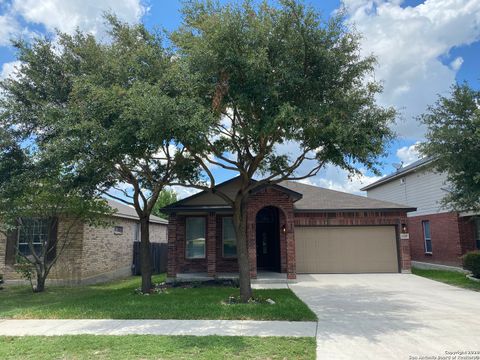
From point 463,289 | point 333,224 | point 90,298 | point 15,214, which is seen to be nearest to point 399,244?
point 333,224

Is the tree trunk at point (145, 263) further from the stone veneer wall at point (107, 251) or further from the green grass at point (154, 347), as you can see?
the green grass at point (154, 347)

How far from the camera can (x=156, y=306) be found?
9820 mm

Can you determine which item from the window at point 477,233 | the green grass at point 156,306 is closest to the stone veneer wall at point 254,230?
the green grass at point 156,306

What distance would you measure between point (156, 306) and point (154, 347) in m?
3.45

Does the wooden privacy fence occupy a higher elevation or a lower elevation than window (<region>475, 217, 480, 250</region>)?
lower

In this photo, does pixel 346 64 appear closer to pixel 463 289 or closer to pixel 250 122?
pixel 250 122

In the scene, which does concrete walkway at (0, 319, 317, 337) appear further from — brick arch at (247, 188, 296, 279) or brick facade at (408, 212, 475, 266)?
brick facade at (408, 212, 475, 266)

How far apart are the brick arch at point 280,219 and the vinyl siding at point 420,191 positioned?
7.35 metres

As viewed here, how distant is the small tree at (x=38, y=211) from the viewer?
11.8m

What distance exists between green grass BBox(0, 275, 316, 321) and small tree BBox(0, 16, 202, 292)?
176cm

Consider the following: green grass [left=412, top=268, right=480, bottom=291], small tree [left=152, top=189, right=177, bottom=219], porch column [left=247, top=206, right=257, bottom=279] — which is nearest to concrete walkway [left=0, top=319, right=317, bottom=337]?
porch column [left=247, top=206, right=257, bottom=279]

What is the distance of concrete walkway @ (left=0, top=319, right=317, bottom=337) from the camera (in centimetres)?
746

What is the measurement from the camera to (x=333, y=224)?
1753 centimetres

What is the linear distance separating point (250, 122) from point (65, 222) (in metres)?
9.95
